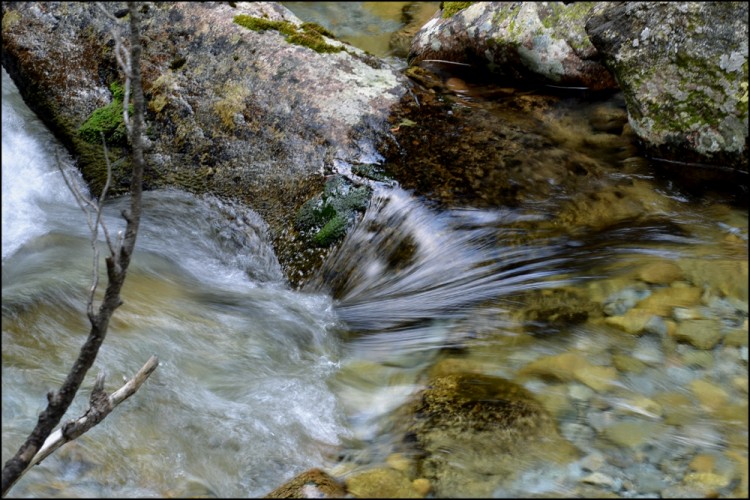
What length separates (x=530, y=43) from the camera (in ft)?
20.3

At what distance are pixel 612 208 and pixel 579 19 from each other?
7.36 feet

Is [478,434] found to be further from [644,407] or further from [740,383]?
[740,383]

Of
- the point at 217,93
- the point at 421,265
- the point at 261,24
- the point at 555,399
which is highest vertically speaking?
the point at 261,24

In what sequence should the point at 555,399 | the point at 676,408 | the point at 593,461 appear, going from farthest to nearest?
the point at 555,399, the point at 676,408, the point at 593,461

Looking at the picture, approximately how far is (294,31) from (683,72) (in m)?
3.03

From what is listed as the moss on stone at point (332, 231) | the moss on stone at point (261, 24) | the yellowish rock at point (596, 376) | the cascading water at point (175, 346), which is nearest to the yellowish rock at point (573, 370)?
the yellowish rock at point (596, 376)

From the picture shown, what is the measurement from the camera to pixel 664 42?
4879 millimetres

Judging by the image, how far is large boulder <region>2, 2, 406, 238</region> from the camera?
192 inches

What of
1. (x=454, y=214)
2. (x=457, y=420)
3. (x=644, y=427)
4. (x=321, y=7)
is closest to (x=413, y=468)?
(x=457, y=420)

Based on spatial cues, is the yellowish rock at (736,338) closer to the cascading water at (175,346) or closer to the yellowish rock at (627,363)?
the yellowish rock at (627,363)

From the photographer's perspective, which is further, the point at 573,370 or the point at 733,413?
the point at 573,370

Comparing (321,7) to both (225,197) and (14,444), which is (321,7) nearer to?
(225,197)

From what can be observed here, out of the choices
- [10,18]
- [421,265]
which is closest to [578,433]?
[421,265]

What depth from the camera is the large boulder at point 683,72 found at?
465 cm
